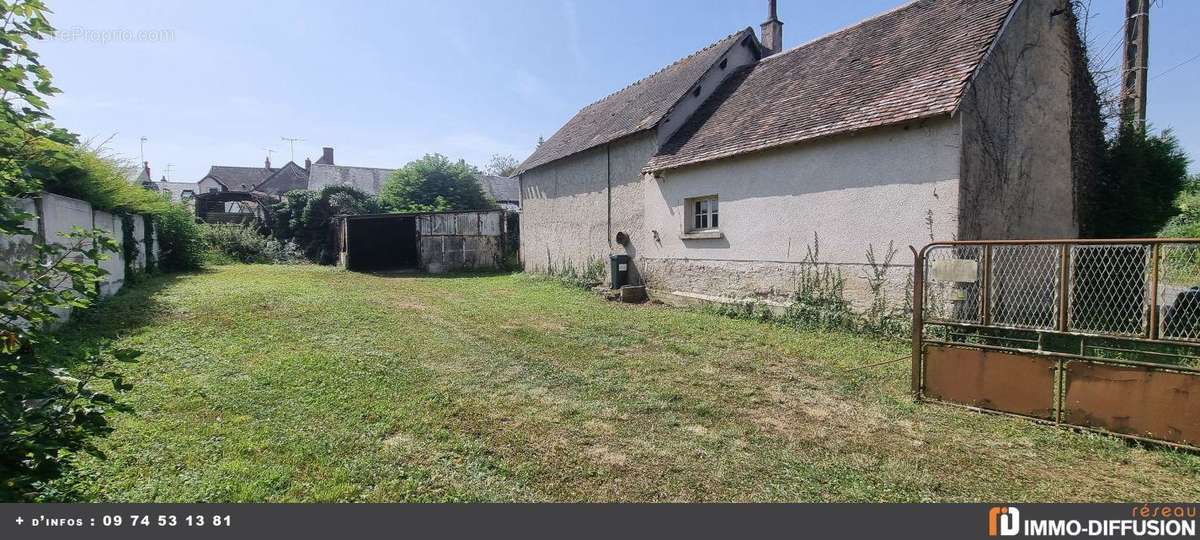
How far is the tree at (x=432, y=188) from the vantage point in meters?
27.2

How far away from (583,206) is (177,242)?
14.2 meters

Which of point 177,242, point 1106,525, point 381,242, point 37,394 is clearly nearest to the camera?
point 37,394

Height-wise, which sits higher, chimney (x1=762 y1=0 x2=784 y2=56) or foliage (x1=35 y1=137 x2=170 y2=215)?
chimney (x1=762 y1=0 x2=784 y2=56)

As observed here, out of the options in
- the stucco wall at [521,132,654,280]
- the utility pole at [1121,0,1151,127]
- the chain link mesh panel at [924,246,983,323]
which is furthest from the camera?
the stucco wall at [521,132,654,280]

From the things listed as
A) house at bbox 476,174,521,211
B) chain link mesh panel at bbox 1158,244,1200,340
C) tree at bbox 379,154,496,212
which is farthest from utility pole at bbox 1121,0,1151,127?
house at bbox 476,174,521,211

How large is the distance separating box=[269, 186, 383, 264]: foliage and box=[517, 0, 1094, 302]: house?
54.1 ft

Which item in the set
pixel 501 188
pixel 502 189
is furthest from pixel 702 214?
pixel 501 188

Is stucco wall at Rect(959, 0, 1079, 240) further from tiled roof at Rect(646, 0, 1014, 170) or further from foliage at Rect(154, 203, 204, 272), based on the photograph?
foliage at Rect(154, 203, 204, 272)

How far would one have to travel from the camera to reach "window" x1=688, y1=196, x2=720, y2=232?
1112 centimetres

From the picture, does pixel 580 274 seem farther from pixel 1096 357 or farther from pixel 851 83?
pixel 1096 357

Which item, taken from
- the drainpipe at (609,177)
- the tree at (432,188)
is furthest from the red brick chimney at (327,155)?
the drainpipe at (609,177)

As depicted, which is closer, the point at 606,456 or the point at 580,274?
the point at 606,456

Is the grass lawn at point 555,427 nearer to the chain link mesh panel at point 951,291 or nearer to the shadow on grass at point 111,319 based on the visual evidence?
the shadow on grass at point 111,319

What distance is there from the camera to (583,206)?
50.9ft
